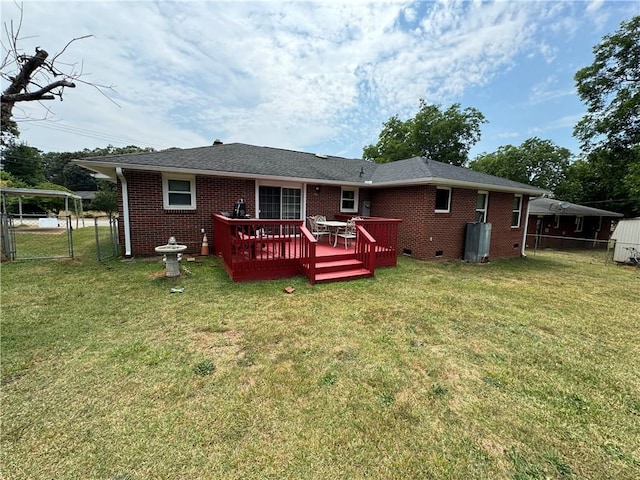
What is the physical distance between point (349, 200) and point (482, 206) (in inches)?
212

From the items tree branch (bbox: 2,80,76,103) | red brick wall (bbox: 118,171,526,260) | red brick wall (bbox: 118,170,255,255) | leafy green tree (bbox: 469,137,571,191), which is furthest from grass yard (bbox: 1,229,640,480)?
leafy green tree (bbox: 469,137,571,191)

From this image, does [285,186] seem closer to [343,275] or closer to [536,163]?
[343,275]

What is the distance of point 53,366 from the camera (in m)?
2.82

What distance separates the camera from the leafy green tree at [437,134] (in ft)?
87.9

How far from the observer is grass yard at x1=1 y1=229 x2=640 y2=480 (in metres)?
1.87

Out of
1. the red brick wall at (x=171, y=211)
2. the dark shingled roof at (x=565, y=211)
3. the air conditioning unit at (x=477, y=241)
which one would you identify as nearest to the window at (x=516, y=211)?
the air conditioning unit at (x=477, y=241)

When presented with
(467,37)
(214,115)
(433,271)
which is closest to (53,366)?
(433,271)

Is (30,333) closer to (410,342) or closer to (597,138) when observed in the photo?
(410,342)

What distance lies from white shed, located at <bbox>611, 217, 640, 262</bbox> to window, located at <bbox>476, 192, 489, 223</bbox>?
22.4 feet

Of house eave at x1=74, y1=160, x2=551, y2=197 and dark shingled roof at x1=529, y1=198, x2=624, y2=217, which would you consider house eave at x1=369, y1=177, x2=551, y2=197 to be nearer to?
house eave at x1=74, y1=160, x2=551, y2=197

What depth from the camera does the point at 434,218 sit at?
9328 mm

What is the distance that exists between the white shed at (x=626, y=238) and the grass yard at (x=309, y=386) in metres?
10.1

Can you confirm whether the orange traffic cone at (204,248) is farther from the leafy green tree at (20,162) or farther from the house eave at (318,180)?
the leafy green tree at (20,162)

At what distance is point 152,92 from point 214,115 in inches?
244
